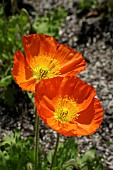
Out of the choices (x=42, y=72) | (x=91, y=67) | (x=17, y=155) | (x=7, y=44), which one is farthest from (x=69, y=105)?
(x=91, y=67)

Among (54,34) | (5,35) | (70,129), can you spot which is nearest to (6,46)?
(5,35)

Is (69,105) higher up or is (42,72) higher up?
(42,72)

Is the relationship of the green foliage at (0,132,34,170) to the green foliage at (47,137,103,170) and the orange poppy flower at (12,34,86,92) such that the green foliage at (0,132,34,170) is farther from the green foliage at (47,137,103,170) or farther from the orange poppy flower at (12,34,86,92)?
the orange poppy flower at (12,34,86,92)

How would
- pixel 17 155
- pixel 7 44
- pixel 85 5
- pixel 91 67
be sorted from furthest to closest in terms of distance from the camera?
1. pixel 85 5
2. pixel 91 67
3. pixel 7 44
4. pixel 17 155

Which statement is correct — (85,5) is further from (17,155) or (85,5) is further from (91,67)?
(17,155)

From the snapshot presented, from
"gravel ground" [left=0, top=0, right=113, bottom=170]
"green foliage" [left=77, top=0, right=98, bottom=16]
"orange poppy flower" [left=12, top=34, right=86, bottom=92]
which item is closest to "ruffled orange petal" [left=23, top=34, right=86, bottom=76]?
"orange poppy flower" [left=12, top=34, right=86, bottom=92]

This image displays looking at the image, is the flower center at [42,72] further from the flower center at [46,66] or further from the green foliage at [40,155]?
the green foliage at [40,155]
